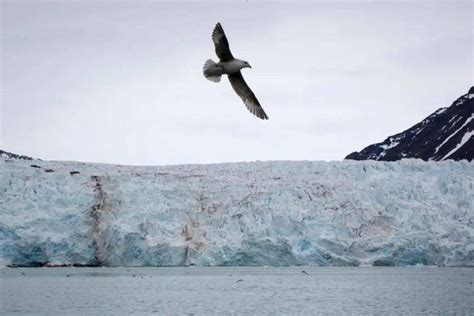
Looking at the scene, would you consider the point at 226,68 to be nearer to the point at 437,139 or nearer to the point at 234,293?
the point at 234,293

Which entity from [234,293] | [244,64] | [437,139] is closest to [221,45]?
[244,64]

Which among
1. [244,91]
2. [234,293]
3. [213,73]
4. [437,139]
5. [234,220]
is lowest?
[234,293]

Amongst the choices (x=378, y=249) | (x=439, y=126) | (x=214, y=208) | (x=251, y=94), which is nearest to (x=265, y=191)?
(x=214, y=208)

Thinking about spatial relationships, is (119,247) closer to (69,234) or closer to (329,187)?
(69,234)

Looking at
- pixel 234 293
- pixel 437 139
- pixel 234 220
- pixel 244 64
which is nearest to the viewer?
pixel 244 64

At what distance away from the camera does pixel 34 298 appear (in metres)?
24.8

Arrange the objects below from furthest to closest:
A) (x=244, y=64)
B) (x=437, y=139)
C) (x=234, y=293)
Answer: (x=437, y=139), (x=234, y=293), (x=244, y=64)

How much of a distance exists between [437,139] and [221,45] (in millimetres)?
78364

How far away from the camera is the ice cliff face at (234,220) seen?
31516 millimetres

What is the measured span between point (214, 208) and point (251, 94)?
28.0 m

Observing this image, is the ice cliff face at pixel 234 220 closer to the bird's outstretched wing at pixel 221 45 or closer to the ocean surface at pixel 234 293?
the ocean surface at pixel 234 293

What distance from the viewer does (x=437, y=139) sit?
81.0 metres

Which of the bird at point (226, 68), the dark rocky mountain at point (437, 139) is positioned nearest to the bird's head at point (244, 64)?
the bird at point (226, 68)

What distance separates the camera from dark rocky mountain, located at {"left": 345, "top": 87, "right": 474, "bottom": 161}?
75812mm
